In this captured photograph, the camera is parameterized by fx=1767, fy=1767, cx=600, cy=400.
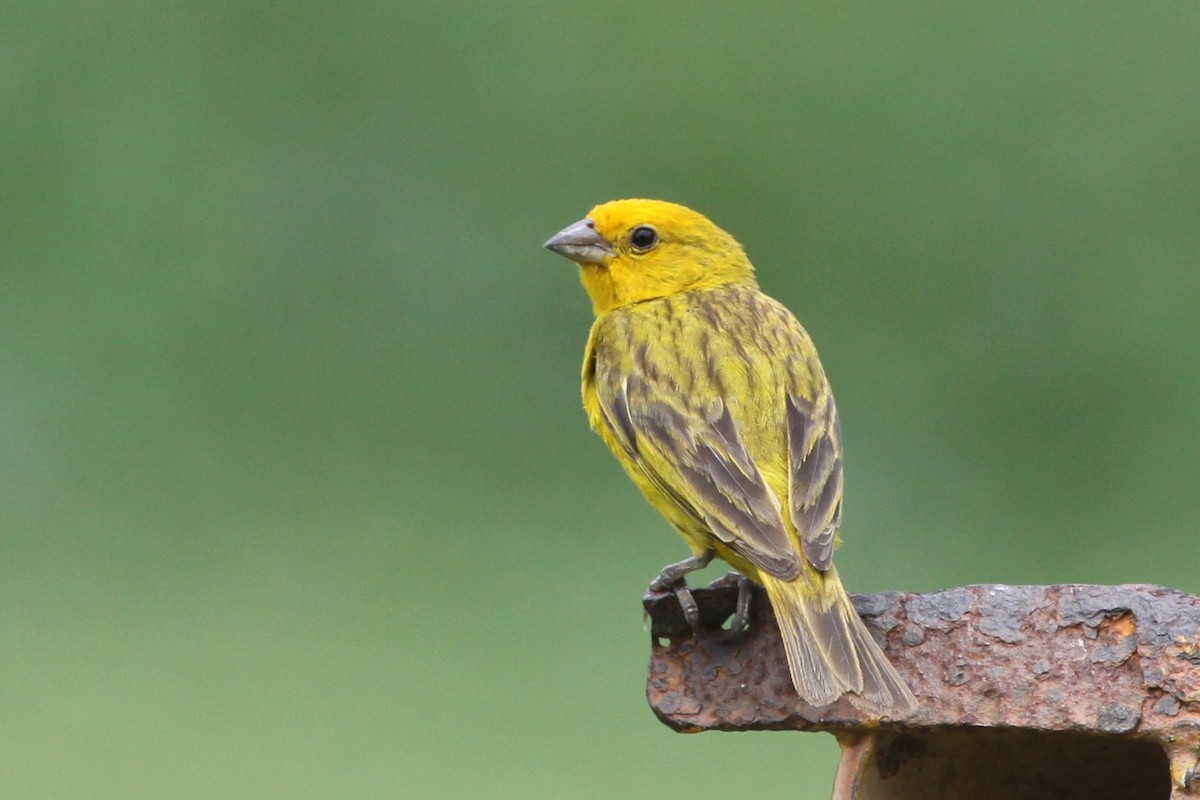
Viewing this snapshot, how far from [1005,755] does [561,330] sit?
5.27m

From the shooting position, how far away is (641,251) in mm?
4250

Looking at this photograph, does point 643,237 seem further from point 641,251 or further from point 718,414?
point 718,414

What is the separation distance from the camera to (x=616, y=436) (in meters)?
3.52

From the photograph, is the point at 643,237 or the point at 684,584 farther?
the point at 643,237

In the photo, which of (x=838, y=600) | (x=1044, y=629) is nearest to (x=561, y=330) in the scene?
(x=838, y=600)

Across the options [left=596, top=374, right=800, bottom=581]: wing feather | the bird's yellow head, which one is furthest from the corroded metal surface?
the bird's yellow head

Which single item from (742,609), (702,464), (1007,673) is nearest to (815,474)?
(702,464)

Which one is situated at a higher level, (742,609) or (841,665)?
(742,609)

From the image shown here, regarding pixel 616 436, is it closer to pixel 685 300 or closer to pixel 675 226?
pixel 685 300

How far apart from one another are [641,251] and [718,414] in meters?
0.94

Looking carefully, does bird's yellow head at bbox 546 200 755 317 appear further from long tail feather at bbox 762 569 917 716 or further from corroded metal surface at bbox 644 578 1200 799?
corroded metal surface at bbox 644 578 1200 799

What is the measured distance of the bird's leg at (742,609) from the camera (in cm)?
258

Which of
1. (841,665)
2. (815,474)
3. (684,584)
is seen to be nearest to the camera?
(841,665)

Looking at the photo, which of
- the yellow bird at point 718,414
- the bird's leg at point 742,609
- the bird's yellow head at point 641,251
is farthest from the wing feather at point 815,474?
the bird's yellow head at point 641,251
